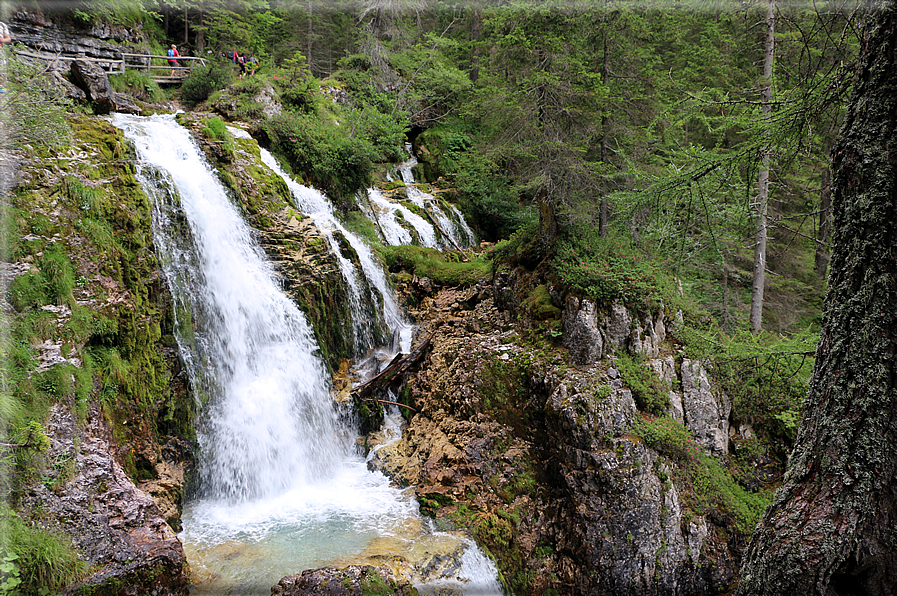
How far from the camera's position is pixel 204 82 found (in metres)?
14.4

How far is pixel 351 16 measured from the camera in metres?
25.2

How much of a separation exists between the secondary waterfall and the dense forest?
52 centimetres

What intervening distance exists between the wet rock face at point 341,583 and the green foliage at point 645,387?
175 inches

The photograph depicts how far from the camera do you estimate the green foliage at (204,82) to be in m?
14.4

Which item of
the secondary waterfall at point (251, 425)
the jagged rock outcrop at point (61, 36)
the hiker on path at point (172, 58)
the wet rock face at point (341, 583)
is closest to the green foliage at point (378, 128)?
the hiker on path at point (172, 58)

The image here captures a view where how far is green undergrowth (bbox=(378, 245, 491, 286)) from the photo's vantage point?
1155cm

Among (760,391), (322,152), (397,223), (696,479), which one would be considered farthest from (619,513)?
(322,152)

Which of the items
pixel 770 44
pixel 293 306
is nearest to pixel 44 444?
pixel 293 306

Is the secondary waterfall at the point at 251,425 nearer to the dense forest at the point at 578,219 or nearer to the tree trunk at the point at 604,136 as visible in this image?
the dense forest at the point at 578,219

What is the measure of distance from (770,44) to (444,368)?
9396mm

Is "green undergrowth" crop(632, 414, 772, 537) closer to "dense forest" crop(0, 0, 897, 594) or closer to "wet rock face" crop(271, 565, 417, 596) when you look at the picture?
"dense forest" crop(0, 0, 897, 594)

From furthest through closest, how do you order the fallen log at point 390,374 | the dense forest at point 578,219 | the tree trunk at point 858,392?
the fallen log at point 390,374 → the dense forest at point 578,219 → the tree trunk at point 858,392

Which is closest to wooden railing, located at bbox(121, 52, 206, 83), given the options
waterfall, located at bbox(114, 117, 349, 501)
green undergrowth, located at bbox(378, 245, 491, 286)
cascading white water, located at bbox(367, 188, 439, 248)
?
waterfall, located at bbox(114, 117, 349, 501)

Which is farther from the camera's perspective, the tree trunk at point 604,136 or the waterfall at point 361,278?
the waterfall at point 361,278
